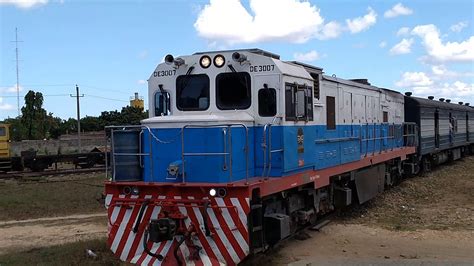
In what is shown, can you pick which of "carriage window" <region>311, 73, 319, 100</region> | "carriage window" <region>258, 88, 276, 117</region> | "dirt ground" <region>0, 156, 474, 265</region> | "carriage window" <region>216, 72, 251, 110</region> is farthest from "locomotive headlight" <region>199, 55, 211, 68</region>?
"dirt ground" <region>0, 156, 474, 265</region>

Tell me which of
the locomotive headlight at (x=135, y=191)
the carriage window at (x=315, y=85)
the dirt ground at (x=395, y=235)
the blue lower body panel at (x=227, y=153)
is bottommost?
the dirt ground at (x=395, y=235)

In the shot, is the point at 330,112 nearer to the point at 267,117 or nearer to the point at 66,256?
the point at 267,117

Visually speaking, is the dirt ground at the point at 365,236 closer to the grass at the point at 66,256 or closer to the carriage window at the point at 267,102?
the grass at the point at 66,256

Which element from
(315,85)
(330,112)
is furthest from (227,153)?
(330,112)

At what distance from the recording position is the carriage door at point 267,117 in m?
8.02

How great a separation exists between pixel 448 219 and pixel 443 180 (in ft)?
26.7

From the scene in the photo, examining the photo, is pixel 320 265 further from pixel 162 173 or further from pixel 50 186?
pixel 50 186

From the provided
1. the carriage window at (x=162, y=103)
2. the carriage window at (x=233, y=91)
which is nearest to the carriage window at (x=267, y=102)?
the carriage window at (x=233, y=91)

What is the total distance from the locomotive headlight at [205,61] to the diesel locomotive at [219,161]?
2 cm

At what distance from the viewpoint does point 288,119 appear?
8328 mm

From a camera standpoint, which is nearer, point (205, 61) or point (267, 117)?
point (267, 117)

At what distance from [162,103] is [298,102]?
233cm

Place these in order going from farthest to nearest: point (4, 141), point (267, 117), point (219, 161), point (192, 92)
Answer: point (4, 141) < point (192, 92) < point (267, 117) < point (219, 161)

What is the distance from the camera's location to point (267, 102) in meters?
8.12
